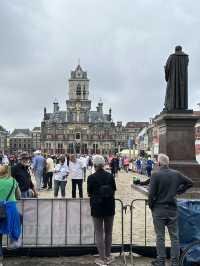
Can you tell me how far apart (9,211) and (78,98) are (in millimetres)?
157371

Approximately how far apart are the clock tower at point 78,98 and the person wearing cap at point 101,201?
511 ft

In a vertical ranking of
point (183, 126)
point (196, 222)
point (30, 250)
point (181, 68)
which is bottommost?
point (30, 250)

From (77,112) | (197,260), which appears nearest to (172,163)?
(197,260)

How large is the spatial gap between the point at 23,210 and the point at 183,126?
27.4ft

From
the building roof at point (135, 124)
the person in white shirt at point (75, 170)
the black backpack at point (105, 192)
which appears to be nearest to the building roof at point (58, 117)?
the building roof at point (135, 124)

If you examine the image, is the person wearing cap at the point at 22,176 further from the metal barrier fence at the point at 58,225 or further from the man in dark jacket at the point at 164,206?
the man in dark jacket at the point at 164,206

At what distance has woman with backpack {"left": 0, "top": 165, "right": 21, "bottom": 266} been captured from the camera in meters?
8.22

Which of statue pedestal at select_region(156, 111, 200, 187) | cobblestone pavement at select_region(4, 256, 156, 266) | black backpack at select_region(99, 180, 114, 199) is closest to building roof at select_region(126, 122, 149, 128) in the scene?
statue pedestal at select_region(156, 111, 200, 187)

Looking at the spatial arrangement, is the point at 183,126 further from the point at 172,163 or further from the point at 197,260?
the point at 197,260

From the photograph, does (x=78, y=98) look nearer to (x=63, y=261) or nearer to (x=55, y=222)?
(x=55, y=222)

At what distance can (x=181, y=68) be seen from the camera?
16.9 m

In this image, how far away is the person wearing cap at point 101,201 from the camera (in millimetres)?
8352

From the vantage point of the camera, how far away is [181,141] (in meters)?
16.2

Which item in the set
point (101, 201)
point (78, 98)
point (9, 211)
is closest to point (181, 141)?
point (101, 201)
